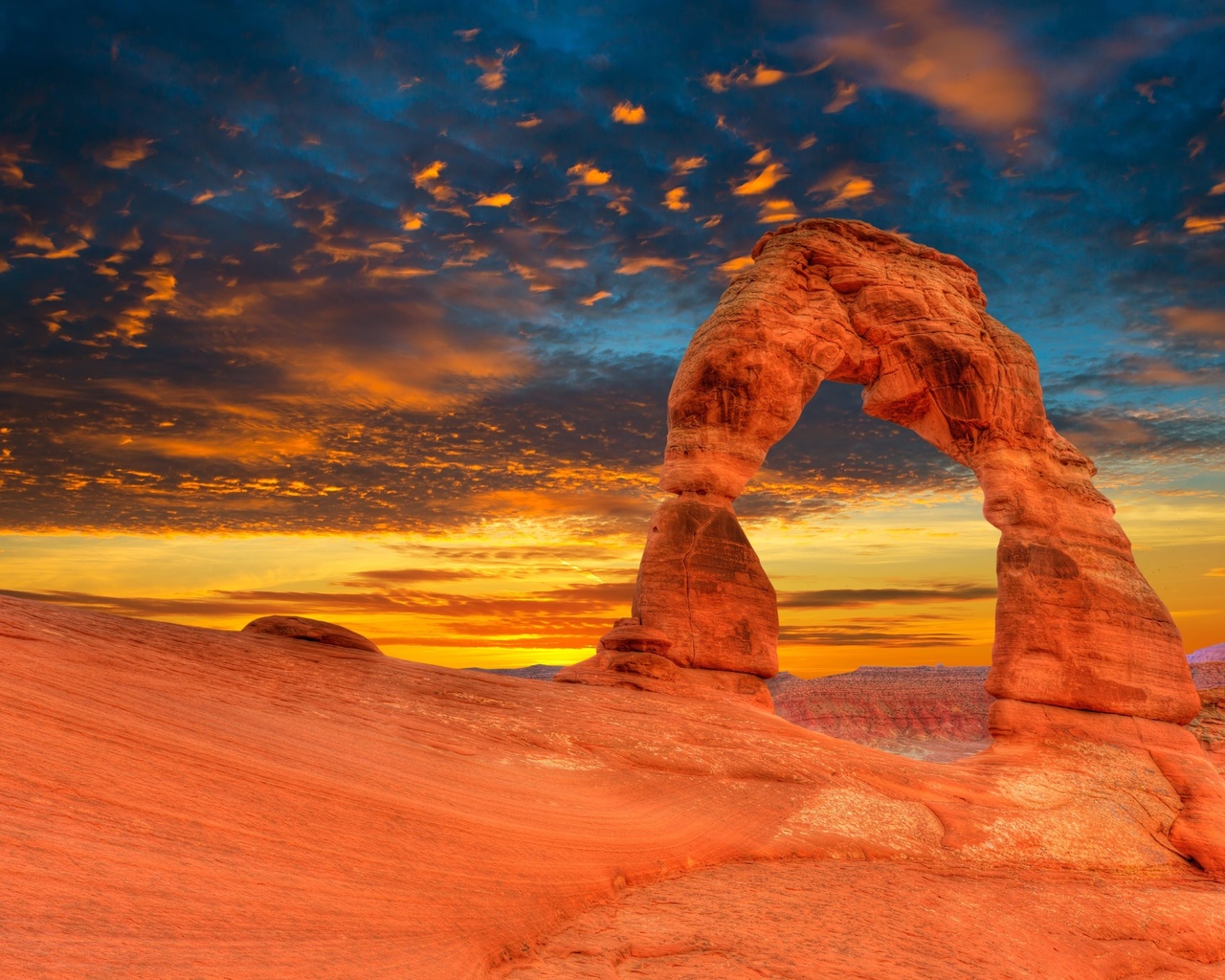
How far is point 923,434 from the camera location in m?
17.2

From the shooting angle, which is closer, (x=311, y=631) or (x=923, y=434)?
(x=311, y=631)

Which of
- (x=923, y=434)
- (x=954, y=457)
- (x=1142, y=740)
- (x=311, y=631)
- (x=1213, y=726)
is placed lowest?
(x=1213, y=726)

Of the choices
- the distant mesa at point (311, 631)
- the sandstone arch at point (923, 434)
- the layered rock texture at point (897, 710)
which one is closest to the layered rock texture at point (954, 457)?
the sandstone arch at point (923, 434)

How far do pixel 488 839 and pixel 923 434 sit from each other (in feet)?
44.5

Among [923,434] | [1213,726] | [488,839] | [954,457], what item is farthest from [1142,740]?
[488,839]

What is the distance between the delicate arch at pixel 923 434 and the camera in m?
13.7

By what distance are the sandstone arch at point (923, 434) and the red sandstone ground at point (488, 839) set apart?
96.1 inches

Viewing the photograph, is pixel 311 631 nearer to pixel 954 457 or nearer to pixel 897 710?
pixel 954 457

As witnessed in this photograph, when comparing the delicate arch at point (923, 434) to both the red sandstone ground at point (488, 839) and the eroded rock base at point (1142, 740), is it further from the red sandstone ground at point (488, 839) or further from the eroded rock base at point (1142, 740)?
the red sandstone ground at point (488, 839)

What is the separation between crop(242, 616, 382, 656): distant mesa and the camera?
10031mm

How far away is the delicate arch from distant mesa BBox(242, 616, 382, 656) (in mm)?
4744

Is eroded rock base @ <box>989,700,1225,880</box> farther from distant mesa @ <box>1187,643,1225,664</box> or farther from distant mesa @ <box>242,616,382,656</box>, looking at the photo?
distant mesa @ <box>1187,643,1225,664</box>

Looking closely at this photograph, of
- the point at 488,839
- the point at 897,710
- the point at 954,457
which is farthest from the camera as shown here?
the point at 897,710

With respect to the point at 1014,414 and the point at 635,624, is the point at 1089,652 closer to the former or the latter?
the point at 1014,414
